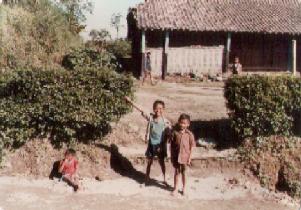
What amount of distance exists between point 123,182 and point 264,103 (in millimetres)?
3281

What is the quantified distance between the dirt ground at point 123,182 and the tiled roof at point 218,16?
11.8 meters

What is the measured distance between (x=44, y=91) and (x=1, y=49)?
21.1 feet

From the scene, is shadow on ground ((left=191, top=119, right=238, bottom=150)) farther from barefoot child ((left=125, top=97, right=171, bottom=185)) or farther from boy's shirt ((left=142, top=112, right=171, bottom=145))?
boy's shirt ((left=142, top=112, right=171, bottom=145))

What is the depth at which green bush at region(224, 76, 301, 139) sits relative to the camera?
9.27 meters

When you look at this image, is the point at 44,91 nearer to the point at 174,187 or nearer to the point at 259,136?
the point at 174,187

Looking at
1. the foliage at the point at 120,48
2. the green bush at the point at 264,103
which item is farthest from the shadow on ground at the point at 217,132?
the foliage at the point at 120,48

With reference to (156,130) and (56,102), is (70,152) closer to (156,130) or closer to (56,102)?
(56,102)

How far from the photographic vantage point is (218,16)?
73.7 ft

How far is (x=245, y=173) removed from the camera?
8.95 meters

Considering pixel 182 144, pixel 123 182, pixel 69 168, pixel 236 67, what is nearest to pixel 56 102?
pixel 69 168

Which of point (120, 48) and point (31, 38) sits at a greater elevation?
point (120, 48)

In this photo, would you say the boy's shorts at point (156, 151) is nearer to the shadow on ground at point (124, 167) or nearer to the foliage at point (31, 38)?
the shadow on ground at point (124, 167)

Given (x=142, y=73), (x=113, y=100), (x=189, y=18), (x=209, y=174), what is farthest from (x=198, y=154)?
(x=189, y=18)

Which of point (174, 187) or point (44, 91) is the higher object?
point (44, 91)
